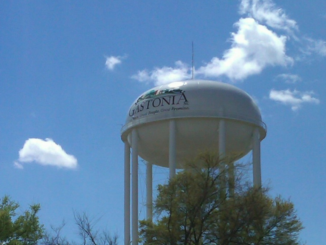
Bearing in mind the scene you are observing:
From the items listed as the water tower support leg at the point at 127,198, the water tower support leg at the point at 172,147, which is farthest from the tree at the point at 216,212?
the water tower support leg at the point at 127,198

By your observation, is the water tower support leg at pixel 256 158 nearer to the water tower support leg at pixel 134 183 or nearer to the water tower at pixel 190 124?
the water tower at pixel 190 124

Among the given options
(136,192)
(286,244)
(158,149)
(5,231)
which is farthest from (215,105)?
(5,231)

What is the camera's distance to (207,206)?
85.9ft

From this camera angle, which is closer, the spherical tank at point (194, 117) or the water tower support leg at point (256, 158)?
the spherical tank at point (194, 117)

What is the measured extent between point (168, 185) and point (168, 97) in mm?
6816

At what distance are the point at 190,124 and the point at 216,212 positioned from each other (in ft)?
21.5

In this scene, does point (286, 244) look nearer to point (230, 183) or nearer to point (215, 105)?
point (230, 183)

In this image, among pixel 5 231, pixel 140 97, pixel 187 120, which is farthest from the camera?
pixel 140 97

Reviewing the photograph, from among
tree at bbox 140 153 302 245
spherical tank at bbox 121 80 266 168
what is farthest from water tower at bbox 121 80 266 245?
tree at bbox 140 153 302 245

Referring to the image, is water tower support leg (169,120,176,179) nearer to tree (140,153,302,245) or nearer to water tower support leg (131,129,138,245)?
water tower support leg (131,129,138,245)

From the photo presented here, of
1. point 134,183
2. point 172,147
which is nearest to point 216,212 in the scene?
point 172,147

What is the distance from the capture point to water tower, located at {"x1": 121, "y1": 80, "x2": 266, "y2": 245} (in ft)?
104

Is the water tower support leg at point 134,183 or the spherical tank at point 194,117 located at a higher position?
the spherical tank at point 194,117

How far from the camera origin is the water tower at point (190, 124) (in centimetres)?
3169
